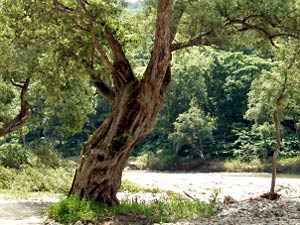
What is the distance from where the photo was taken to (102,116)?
6888 centimetres

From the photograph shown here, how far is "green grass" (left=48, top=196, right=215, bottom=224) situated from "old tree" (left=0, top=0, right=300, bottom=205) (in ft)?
2.25

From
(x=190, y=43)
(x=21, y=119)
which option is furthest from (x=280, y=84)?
(x=21, y=119)

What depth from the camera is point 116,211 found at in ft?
38.4

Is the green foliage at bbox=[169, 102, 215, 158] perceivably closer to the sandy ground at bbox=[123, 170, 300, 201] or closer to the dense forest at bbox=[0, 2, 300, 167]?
the dense forest at bbox=[0, 2, 300, 167]

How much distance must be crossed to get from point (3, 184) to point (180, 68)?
1754 inches

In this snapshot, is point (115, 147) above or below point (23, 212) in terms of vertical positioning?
above

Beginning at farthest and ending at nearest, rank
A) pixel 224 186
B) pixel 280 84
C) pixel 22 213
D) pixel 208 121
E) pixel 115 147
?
1. pixel 208 121
2. pixel 224 186
3. pixel 280 84
4. pixel 22 213
5. pixel 115 147

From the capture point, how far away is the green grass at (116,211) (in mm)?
11133

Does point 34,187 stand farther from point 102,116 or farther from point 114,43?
point 102,116

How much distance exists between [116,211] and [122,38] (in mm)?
5090

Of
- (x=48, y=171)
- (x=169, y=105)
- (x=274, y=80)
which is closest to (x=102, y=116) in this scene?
Result: (x=169, y=105)

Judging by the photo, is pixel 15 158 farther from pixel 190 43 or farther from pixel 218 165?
pixel 218 165

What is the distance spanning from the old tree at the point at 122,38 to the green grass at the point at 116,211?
69 centimetres

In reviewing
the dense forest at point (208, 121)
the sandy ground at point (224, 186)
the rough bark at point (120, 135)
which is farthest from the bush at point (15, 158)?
the rough bark at point (120, 135)
